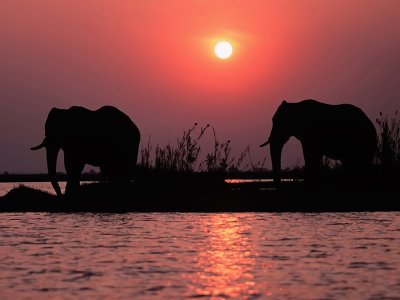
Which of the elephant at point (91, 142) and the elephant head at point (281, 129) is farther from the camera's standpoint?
the elephant head at point (281, 129)

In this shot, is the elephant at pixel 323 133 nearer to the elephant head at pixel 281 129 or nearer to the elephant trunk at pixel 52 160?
the elephant head at pixel 281 129

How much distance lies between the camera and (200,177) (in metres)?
25.7

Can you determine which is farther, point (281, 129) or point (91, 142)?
point (281, 129)

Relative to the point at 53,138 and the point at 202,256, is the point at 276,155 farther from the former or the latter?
the point at 202,256

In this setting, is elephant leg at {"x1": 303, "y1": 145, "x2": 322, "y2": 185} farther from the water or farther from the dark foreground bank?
the water

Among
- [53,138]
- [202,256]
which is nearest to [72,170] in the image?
[53,138]

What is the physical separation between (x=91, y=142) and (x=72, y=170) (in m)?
1.67

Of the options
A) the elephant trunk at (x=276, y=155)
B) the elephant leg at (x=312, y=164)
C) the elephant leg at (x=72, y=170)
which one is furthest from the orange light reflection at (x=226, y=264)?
the elephant trunk at (x=276, y=155)

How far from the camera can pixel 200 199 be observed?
77.9 feet

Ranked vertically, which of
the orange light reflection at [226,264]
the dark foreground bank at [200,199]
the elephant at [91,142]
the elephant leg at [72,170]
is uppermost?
the elephant at [91,142]

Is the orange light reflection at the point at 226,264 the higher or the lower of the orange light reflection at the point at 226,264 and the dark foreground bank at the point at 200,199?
the lower

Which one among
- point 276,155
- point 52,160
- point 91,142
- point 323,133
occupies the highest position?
point 323,133

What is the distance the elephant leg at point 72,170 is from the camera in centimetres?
2406

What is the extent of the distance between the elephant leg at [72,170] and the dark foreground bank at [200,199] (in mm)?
250
